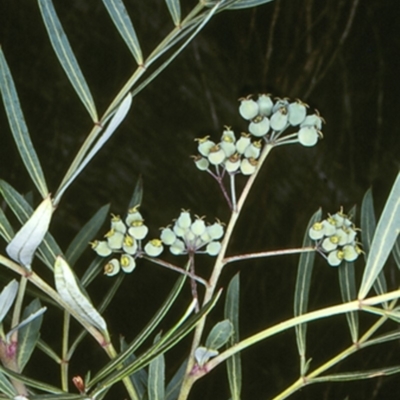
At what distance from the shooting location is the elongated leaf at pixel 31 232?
1.40 feet

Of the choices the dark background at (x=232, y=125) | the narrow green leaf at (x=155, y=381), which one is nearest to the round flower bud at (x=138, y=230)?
the narrow green leaf at (x=155, y=381)

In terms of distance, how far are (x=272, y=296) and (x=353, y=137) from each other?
0.92ft

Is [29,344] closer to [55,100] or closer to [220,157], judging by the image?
[220,157]

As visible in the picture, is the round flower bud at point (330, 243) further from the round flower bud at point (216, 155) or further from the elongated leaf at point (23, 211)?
the elongated leaf at point (23, 211)

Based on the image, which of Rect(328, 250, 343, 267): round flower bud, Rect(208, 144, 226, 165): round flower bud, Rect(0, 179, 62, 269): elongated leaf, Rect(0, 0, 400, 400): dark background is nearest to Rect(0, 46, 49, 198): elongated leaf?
Rect(0, 179, 62, 269): elongated leaf

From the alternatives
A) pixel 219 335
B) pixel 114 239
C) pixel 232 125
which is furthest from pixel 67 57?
pixel 232 125

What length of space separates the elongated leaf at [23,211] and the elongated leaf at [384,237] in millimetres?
244

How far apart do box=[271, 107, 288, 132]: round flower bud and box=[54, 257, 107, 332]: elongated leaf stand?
192 mm

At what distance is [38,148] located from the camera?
3.37ft

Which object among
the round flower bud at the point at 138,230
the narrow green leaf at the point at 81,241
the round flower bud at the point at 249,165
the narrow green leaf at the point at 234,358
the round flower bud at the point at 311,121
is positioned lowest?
the narrow green leaf at the point at 234,358

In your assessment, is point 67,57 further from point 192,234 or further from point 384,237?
point 384,237

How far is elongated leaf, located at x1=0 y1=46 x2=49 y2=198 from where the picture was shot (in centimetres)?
52

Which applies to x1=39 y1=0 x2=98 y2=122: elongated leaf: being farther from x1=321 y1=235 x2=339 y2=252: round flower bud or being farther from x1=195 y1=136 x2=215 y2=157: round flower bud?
x1=321 y1=235 x2=339 y2=252: round flower bud

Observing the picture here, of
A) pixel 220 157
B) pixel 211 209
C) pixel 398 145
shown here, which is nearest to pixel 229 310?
pixel 220 157
